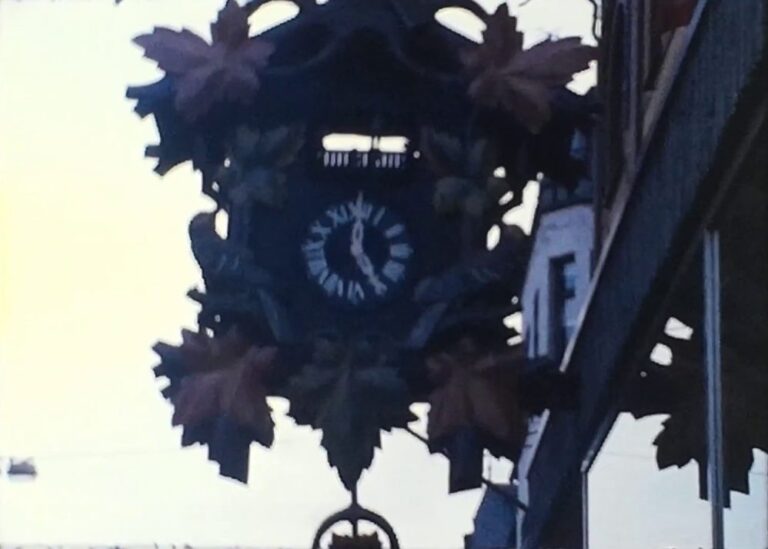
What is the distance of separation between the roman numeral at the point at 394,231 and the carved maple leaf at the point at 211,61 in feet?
2.57

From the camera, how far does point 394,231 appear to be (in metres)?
8.34

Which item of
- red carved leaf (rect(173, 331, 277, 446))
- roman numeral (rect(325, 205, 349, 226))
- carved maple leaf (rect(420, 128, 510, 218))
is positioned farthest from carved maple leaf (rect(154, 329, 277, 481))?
carved maple leaf (rect(420, 128, 510, 218))

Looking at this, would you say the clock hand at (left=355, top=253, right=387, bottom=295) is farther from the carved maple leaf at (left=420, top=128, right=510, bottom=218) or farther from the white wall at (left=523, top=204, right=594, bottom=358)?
the white wall at (left=523, top=204, right=594, bottom=358)

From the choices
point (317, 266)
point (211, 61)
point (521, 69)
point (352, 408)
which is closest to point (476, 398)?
point (352, 408)

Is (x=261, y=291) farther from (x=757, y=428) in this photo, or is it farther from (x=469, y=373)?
(x=757, y=428)

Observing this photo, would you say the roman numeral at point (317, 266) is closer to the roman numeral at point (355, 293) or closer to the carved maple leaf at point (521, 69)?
the roman numeral at point (355, 293)

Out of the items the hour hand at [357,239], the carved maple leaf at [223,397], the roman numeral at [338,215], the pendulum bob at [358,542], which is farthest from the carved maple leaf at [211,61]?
the pendulum bob at [358,542]

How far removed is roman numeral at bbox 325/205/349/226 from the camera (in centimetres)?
838

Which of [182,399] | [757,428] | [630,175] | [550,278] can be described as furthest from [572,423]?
[757,428]

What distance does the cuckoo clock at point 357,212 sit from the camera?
795cm

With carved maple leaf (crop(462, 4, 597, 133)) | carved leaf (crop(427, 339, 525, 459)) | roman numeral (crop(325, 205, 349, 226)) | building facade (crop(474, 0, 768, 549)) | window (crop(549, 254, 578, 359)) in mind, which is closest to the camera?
building facade (crop(474, 0, 768, 549))

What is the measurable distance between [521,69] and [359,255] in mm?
997

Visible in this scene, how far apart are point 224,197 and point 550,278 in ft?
14.2

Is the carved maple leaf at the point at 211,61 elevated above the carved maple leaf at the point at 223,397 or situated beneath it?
elevated above
